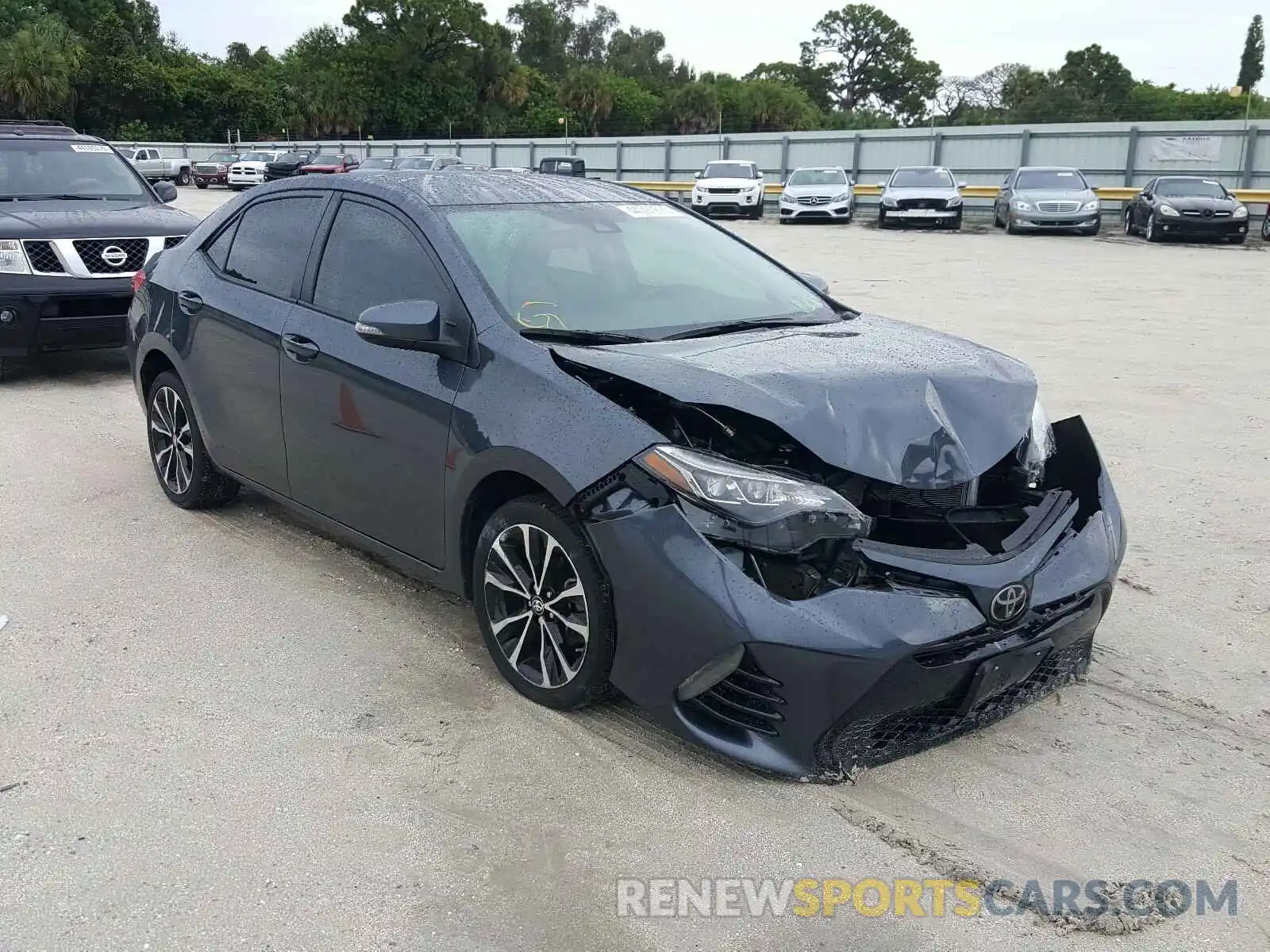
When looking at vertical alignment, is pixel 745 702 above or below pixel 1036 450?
below

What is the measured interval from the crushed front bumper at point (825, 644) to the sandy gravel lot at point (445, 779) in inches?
8.6

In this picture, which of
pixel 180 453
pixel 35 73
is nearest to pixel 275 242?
pixel 180 453

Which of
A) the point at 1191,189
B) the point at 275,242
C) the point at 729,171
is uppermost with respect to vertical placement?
the point at 729,171

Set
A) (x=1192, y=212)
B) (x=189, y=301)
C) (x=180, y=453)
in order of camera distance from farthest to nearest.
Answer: (x=1192, y=212) → (x=180, y=453) → (x=189, y=301)

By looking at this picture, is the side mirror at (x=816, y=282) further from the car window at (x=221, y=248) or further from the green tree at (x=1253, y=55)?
the green tree at (x=1253, y=55)

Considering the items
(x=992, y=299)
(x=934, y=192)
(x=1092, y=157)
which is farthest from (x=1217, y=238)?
(x=992, y=299)

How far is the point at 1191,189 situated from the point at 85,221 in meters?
22.6

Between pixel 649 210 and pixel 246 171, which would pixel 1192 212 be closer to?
pixel 649 210

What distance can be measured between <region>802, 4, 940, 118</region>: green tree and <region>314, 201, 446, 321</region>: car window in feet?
404

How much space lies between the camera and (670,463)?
3.35m

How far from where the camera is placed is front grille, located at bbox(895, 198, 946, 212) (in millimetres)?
28438

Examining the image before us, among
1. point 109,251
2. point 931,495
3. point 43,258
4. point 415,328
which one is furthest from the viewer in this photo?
point 109,251

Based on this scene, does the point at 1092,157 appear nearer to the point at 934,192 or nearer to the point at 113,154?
the point at 934,192

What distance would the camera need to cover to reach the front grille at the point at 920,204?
28438 millimetres
